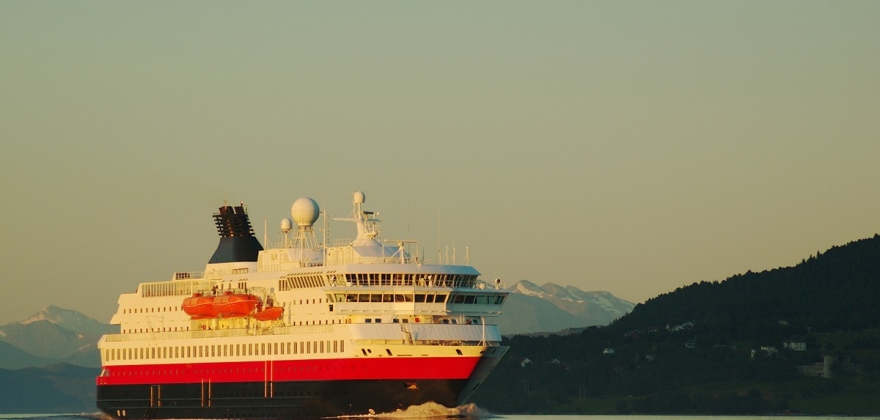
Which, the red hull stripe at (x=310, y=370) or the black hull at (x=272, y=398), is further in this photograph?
the black hull at (x=272, y=398)

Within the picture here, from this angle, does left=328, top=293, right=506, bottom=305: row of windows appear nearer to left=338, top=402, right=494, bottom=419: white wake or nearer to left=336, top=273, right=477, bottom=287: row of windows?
left=336, top=273, right=477, bottom=287: row of windows

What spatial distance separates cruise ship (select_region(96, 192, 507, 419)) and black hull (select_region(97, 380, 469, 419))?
8 cm

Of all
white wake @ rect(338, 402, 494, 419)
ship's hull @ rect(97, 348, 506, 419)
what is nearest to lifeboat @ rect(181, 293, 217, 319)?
ship's hull @ rect(97, 348, 506, 419)

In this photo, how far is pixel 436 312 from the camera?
90.8 meters

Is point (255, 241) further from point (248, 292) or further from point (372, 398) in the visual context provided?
point (372, 398)

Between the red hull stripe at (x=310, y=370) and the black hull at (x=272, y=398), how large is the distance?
36cm

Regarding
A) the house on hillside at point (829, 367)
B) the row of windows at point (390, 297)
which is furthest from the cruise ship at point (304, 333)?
the house on hillside at point (829, 367)

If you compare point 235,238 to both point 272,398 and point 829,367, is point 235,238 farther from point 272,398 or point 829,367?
point 829,367

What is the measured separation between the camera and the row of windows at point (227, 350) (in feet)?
299

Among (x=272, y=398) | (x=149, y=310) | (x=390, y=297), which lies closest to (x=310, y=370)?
(x=272, y=398)

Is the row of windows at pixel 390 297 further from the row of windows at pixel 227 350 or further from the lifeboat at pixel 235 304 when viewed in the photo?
the lifeboat at pixel 235 304

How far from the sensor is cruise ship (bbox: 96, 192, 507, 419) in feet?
293

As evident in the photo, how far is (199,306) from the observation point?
327 feet

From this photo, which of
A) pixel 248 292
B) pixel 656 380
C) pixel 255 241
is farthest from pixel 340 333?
pixel 656 380
